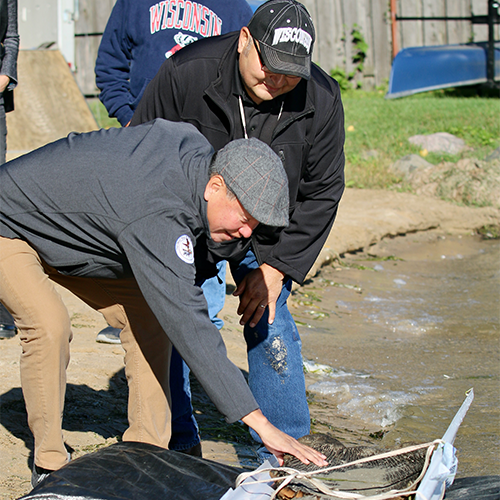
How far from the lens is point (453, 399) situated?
349cm

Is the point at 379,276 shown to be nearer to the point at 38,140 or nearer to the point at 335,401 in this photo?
the point at 335,401

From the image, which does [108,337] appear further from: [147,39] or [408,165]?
[408,165]

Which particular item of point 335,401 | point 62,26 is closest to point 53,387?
point 335,401

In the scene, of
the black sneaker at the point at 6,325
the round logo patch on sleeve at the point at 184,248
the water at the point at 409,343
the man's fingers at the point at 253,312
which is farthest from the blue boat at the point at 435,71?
the round logo patch on sleeve at the point at 184,248

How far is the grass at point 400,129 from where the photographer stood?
8.18 meters

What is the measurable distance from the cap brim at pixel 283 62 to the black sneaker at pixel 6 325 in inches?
84.5

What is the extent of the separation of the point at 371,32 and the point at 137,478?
11611mm

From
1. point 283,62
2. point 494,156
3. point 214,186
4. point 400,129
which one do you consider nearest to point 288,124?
point 283,62

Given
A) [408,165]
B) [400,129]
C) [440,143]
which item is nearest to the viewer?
[408,165]

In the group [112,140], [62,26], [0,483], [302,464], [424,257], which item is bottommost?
[424,257]

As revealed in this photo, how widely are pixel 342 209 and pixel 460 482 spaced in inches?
209

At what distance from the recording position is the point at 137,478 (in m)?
1.96

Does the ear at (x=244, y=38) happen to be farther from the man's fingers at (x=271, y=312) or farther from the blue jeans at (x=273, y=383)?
the man's fingers at (x=271, y=312)

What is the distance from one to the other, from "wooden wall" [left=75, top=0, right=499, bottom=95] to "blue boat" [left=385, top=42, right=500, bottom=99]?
1064 millimetres
